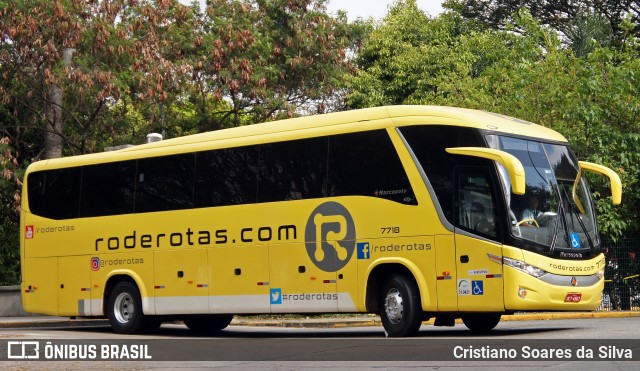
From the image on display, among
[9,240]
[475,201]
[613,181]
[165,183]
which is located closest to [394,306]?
[475,201]

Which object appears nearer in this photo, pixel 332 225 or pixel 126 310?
pixel 332 225

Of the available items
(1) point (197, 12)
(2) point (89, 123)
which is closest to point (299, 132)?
(2) point (89, 123)

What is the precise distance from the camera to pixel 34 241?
2328cm

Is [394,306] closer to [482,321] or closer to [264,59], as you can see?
[482,321]

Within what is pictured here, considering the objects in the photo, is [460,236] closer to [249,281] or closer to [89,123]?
[249,281]

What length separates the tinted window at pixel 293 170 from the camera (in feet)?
60.8

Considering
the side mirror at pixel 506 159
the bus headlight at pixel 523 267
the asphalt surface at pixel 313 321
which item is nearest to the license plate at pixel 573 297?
the bus headlight at pixel 523 267

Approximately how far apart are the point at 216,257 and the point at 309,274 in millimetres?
2338

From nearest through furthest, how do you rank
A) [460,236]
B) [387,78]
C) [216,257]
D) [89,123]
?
[460,236]
[216,257]
[89,123]
[387,78]

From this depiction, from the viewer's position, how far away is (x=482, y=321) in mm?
18594

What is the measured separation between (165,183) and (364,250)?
16.7 ft

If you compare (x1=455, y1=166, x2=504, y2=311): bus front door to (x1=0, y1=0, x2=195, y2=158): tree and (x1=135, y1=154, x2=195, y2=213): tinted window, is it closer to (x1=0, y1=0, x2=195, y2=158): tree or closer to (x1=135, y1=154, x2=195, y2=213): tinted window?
(x1=135, y1=154, x2=195, y2=213): tinted window

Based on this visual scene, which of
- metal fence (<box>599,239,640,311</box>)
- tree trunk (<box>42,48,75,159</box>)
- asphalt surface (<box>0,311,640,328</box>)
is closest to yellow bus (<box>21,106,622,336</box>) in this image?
asphalt surface (<box>0,311,640,328</box>)

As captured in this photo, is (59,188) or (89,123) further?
(89,123)
